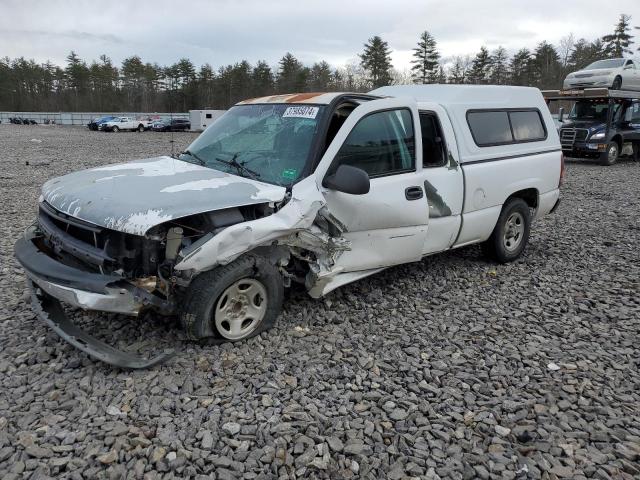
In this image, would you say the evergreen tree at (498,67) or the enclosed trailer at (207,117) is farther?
the evergreen tree at (498,67)

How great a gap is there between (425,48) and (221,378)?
66839 millimetres

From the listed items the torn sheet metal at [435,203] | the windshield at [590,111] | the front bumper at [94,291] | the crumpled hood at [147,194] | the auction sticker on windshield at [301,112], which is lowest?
the front bumper at [94,291]

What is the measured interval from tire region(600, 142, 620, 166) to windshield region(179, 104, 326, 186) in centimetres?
1648

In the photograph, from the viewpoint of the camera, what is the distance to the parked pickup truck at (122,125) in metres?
44.2

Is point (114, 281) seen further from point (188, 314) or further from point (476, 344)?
point (476, 344)

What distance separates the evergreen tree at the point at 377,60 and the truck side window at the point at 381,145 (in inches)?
2346

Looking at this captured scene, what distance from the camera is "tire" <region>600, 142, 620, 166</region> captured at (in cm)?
1734

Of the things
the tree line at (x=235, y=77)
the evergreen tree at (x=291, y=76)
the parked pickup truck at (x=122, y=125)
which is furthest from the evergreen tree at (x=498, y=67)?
the parked pickup truck at (x=122, y=125)

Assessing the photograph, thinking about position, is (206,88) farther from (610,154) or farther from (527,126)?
(527,126)

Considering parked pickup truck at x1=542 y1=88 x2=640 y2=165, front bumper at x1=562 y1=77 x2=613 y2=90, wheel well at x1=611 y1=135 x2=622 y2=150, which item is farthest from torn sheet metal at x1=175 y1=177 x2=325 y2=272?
front bumper at x1=562 y1=77 x2=613 y2=90

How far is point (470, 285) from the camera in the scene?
5.28 metres

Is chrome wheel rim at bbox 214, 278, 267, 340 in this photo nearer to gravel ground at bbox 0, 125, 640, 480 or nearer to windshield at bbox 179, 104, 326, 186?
gravel ground at bbox 0, 125, 640, 480

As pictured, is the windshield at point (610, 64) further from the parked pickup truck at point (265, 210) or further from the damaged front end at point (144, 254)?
the damaged front end at point (144, 254)

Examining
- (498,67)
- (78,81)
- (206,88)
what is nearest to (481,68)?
(498,67)
